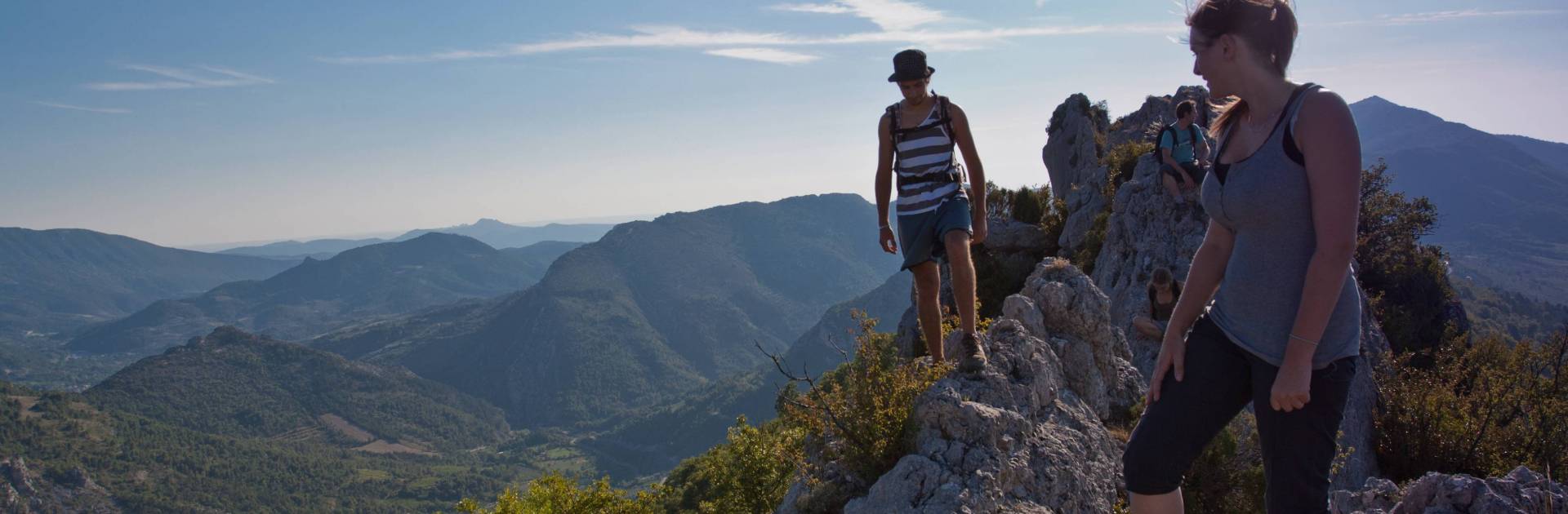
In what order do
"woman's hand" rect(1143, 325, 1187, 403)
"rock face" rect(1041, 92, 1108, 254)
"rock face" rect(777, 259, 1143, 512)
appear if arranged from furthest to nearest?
"rock face" rect(1041, 92, 1108, 254), "rock face" rect(777, 259, 1143, 512), "woman's hand" rect(1143, 325, 1187, 403)

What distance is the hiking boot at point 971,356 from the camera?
261 inches

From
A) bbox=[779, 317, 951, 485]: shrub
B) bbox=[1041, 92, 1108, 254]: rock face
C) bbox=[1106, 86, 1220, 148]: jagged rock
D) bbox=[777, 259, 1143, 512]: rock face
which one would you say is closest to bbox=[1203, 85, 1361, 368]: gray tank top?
bbox=[777, 259, 1143, 512]: rock face

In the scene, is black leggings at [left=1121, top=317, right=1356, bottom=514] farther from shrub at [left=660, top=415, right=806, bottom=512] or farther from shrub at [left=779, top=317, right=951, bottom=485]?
shrub at [left=660, top=415, right=806, bottom=512]

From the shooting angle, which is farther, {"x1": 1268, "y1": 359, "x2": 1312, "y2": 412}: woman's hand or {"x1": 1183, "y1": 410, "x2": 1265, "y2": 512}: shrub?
{"x1": 1183, "y1": 410, "x2": 1265, "y2": 512}: shrub

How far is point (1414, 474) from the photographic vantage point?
30.6ft

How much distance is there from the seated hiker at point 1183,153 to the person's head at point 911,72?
897 cm

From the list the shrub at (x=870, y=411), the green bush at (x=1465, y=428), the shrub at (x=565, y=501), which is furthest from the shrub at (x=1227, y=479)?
the shrub at (x=565, y=501)

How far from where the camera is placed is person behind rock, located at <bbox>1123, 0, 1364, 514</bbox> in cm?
289

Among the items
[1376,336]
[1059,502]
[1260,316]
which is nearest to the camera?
[1260,316]

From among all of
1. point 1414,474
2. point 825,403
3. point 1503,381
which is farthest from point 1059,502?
point 1503,381

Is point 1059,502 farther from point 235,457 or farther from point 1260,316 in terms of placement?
point 235,457

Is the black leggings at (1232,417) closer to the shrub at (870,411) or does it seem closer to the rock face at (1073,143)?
the shrub at (870,411)

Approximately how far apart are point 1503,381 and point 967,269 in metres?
9.52

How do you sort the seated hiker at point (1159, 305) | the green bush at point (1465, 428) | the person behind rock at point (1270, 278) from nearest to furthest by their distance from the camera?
the person behind rock at point (1270, 278) → the green bush at point (1465, 428) → the seated hiker at point (1159, 305)
